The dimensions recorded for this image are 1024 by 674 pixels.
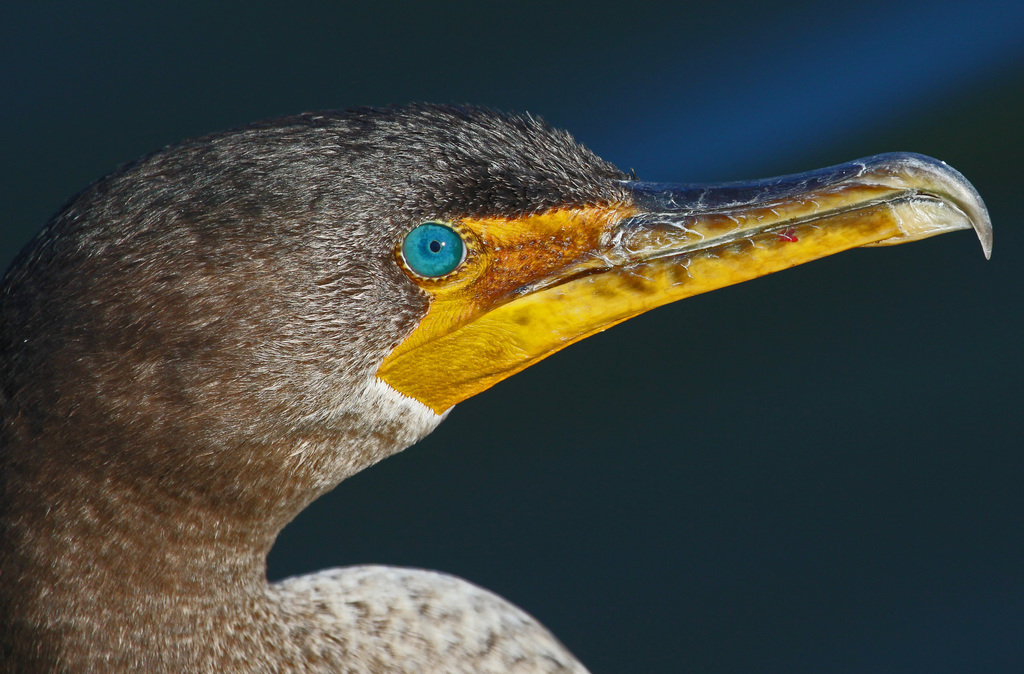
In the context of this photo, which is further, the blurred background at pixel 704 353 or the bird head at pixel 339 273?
the blurred background at pixel 704 353

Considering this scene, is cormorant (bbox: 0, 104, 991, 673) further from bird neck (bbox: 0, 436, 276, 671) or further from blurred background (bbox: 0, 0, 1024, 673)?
blurred background (bbox: 0, 0, 1024, 673)

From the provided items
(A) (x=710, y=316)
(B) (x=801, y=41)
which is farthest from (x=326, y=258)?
(B) (x=801, y=41)

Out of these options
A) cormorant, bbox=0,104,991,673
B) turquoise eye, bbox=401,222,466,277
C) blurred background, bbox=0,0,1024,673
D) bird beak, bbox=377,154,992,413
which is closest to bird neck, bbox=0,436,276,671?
cormorant, bbox=0,104,991,673

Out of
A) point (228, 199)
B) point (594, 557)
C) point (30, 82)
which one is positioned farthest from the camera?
point (30, 82)

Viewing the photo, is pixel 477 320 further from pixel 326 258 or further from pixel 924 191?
pixel 924 191

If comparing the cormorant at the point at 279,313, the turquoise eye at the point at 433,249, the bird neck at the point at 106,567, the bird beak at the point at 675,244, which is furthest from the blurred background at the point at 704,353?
the turquoise eye at the point at 433,249

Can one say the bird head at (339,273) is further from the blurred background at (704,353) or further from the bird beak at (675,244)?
the blurred background at (704,353)

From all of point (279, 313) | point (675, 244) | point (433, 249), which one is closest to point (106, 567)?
point (279, 313)

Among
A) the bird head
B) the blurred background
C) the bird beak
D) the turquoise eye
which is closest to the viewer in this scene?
the bird head
